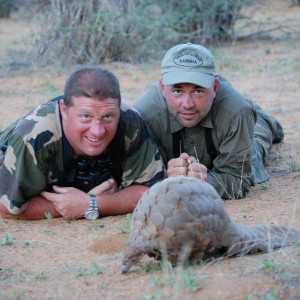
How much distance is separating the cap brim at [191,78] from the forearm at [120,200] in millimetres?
773

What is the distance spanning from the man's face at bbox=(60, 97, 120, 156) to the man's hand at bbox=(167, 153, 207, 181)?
0.61 m

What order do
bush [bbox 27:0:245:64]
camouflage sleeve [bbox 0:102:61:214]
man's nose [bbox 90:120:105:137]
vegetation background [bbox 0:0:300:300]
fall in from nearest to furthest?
vegetation background [bbox 0:0:300:300] < man's nose [bbox 90:120:105:137] < camouflage sleeve [bbox 0:102:61:214] < bush [bbox 27:0:245:64]

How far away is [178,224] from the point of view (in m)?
3.33

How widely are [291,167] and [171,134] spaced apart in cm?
129

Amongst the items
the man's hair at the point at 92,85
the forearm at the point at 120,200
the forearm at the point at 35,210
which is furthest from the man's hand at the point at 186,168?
the forearm at the point at 35,210

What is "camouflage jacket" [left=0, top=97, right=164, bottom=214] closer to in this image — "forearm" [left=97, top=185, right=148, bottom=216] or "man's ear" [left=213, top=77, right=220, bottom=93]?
"forearm" [left=97, top=185, right=148, bottom=216]

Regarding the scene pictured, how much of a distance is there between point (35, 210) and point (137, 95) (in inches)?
205

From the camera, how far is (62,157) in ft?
15.3

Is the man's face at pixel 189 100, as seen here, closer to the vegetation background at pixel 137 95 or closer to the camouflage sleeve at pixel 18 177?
the vegetation background at pixel 137 95

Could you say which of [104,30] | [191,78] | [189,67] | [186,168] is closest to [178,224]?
[186,168]

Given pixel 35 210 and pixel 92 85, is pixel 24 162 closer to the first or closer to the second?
pixel 35 210

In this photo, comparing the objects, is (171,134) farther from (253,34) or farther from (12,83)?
(253,34)

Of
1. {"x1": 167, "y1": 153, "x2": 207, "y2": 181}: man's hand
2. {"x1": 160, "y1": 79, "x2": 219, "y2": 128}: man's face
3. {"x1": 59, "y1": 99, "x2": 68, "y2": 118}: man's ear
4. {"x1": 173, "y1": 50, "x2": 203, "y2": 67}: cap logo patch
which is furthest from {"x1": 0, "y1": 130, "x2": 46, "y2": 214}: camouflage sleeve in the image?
{"x1": 173, "y1": 50, "x2": 203, "y2": 67}: cap logo patch

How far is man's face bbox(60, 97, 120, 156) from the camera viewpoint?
4.43 meters
